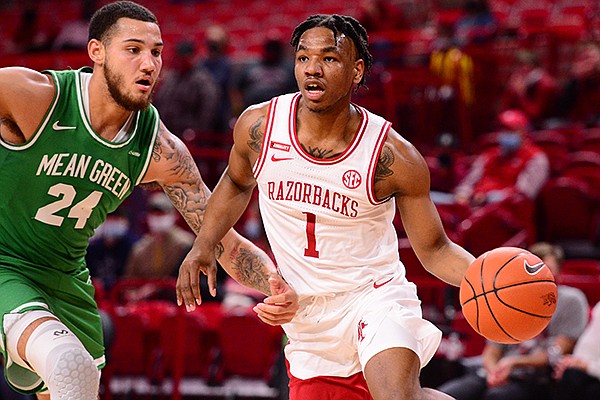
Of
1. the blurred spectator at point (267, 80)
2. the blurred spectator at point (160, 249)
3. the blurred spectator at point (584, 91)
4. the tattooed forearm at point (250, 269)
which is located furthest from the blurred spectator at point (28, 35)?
the tattooed forearm at point (250, 269)

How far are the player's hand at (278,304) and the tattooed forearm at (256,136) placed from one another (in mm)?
634

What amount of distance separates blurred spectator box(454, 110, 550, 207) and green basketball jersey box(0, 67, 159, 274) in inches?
203

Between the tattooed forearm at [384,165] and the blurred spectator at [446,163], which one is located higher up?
the tattooed forearm at [384,165]

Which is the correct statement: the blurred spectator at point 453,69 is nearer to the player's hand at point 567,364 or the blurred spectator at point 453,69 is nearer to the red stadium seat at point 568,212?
the red stadium seat at point 568,212

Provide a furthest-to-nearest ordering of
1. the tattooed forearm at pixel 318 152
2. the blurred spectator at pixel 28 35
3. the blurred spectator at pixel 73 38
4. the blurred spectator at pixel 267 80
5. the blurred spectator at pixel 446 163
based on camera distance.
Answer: the blurred spectator at pixel 28 35 < the blurred spectator at pixel 73 38 < the blurred spectator at pixel 267 80 < the blurred spectator at pixel 446 163 < the tattooed forearm at pixel 318 152

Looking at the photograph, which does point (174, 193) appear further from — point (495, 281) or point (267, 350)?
point (267, 350)

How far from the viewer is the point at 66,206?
15.5 feet

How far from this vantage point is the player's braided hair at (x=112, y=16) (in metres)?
4.74

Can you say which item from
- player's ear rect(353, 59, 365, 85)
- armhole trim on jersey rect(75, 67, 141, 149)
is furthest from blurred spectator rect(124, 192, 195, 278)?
player's ear rect(353, 59, 365, 85)

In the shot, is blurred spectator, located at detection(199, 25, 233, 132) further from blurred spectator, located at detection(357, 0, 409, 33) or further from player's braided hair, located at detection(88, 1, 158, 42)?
player's braided hair, located at detection(88, 1, 158, 42)

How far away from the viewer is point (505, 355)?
7125 millimetres

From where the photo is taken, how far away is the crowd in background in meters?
9.13

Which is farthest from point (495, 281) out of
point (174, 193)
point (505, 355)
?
point (505, 355)

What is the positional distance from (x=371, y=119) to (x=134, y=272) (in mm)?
5188
